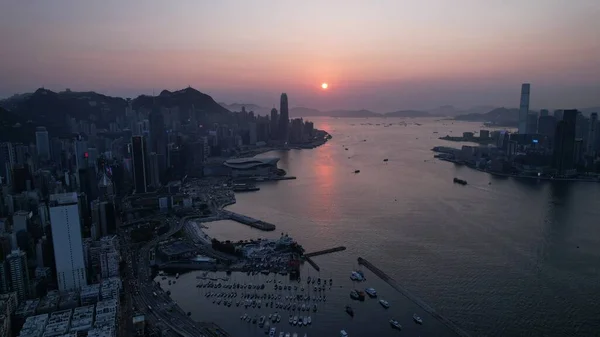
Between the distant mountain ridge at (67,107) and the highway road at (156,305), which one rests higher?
the distant mountain ridge at (67,107)

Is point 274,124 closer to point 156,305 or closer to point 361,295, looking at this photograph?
point 156,305

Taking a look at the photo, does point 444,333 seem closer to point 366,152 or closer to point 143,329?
point 143,329

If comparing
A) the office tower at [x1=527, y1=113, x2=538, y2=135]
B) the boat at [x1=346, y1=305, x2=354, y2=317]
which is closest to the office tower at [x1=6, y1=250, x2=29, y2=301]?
the boat at [x1=346, y1=305, x2=354, y2=317]

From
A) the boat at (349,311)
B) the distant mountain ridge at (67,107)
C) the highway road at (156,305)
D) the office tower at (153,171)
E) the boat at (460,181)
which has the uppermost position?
the distant mountain ridge at (67,107)

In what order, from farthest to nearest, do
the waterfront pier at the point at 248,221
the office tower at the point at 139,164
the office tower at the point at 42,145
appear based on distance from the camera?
the office tower at the point at 42,145
the office tower at the point at 139,164
the waterfront pier at the point at 248,221

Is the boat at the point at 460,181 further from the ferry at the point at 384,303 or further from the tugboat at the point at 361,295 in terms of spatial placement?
the ferry at the point at 384,303

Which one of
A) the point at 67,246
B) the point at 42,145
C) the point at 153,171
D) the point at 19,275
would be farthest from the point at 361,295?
the point at 42,145

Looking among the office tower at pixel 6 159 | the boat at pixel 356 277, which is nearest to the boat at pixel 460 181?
the boat at pixel 356 277

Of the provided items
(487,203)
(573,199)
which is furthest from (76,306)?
(573,199)
